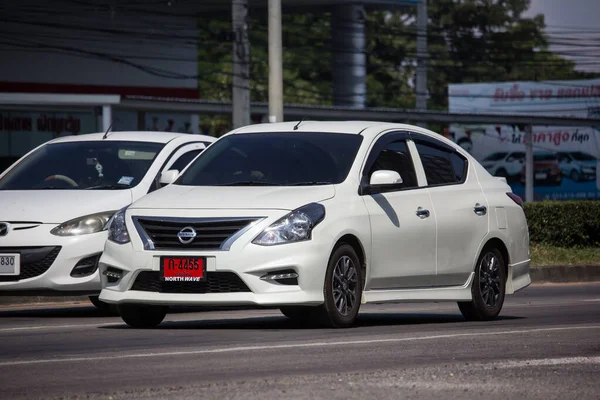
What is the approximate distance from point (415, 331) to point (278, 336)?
3.56ft

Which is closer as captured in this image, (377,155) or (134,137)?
(377,155)

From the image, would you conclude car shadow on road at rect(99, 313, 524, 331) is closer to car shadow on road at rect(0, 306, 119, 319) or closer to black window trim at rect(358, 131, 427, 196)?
black window trim at rect(358, 131, 427, 196)

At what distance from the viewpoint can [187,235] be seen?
970 centimetres

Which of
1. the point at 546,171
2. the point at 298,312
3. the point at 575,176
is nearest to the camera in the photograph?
the point at 298,312

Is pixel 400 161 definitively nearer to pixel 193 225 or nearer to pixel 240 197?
pixel 240 197

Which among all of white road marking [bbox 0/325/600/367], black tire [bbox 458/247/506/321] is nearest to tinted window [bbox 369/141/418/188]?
black tire [bbox 458/247/506/321]

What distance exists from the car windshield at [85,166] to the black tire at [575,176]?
55295mm

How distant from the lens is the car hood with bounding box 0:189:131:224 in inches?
472

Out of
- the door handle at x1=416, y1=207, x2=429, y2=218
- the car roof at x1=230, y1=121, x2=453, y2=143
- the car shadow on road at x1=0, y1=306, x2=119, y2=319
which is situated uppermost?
the car roof at x1=230, y1=121, x2=453, y2=143

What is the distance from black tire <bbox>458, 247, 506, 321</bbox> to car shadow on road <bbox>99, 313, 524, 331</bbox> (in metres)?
0.12

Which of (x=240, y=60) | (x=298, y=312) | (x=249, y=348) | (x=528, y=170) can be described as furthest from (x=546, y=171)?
(x=249, y=348)

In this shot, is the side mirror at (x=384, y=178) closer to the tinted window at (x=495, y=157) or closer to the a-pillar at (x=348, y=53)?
the a-pillar at (x=348, y=53)

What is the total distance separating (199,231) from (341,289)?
113 cm

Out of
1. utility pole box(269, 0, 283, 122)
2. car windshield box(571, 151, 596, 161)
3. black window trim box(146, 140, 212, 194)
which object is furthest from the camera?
car windshield box(571, 151, 596, 161)
